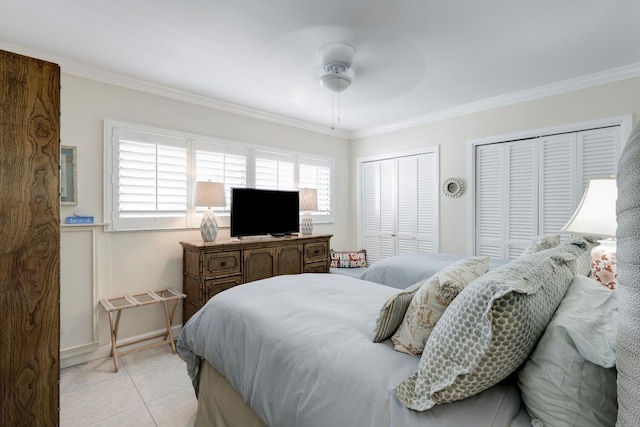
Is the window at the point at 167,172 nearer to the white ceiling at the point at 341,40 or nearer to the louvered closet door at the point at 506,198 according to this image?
the white ceiling at the point at 341,40

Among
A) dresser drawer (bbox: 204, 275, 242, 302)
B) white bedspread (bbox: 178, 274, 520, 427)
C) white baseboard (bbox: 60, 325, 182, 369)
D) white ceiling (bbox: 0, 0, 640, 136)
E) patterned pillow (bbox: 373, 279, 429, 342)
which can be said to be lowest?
white baseboard (bbox: 60, 325, 182, 369)

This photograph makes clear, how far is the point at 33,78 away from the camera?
4.25 feet

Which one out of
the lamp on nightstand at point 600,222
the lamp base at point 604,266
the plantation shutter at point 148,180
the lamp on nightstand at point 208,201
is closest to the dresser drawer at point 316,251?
the lamp on nightstand at point 208,201

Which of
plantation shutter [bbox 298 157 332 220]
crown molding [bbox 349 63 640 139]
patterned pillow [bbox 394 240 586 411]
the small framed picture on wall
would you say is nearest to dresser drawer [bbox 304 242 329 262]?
plantation shutter [bbox 298 157 332 220]

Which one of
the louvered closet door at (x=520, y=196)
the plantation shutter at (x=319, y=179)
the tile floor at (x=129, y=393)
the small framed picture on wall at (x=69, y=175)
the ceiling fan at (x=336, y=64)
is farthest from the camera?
the plantation shutter at (x=319, y=179)

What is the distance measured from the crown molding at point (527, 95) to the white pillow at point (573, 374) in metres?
2.99

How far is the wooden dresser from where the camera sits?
3.03m

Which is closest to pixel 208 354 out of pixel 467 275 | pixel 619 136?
pixel 467 275

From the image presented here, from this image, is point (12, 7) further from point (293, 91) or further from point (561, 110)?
point (561, 110)

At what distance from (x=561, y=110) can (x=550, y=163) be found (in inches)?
20.4

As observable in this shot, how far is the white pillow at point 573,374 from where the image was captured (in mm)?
766

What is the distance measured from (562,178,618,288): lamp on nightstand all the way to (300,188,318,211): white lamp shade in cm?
275

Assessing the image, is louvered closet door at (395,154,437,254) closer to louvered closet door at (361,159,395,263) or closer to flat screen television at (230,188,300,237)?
louvered closet door at (361,159,395,263)

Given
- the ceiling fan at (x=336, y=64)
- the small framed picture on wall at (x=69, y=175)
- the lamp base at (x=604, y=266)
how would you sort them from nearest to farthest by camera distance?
the lamp base at (x=604, y=266)
the ceiling fan at (x=336, y=64)
the small framed picture on wall at (x=69, y=175)
